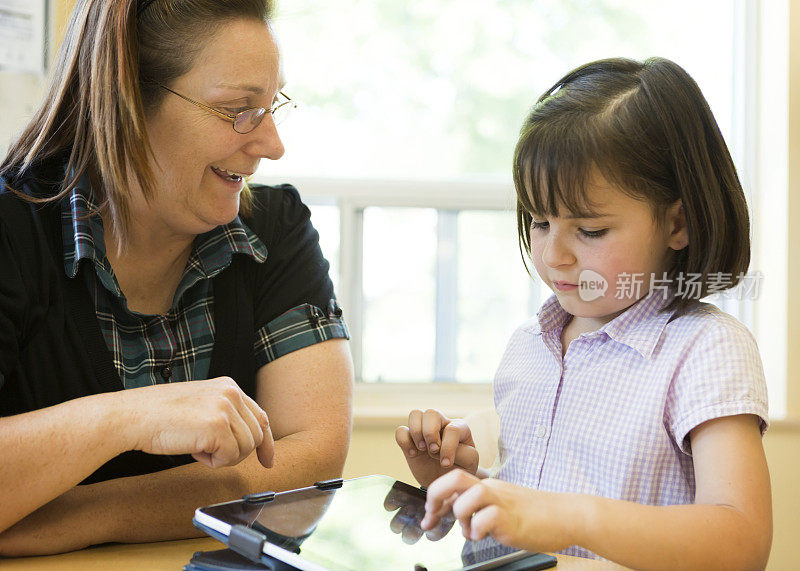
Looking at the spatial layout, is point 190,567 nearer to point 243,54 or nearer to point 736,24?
point 243,54

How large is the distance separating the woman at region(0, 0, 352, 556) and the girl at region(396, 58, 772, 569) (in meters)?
0.26

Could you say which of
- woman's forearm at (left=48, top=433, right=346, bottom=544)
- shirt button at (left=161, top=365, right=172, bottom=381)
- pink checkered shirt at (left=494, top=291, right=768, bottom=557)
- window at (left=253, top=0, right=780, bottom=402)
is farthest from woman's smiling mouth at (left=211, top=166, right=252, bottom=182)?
window at (left=253, top=0, right=780, bottom=402)

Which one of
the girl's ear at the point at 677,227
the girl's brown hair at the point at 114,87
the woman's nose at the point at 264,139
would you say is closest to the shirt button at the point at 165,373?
the girl's brown hair at the point at 114,87

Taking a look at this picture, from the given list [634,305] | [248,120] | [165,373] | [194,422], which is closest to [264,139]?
[248,120]

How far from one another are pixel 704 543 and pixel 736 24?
1.85 metres

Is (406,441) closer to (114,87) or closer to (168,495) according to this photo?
(168,495)

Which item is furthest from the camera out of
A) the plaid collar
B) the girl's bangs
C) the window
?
the window

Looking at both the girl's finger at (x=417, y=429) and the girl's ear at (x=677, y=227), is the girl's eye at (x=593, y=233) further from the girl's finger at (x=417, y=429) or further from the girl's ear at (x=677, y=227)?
the girl's finger at (x=417, y=429)

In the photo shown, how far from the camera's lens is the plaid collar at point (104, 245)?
Answer: 44.4 inches

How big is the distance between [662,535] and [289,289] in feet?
2.37

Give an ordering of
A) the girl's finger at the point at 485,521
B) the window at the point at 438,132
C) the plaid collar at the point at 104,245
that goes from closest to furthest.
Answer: the girl's finger at the point at 485,521, the plaid collar at the point at 104,245, the window at the point at 438,132

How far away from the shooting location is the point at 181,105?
3.91 feet

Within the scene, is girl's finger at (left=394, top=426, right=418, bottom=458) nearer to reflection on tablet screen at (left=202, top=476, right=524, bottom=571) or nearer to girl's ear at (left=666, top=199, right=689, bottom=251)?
reflection on tablet screen at (left=202, top=476, right=524, bottom=571)

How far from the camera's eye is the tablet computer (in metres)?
0.76
